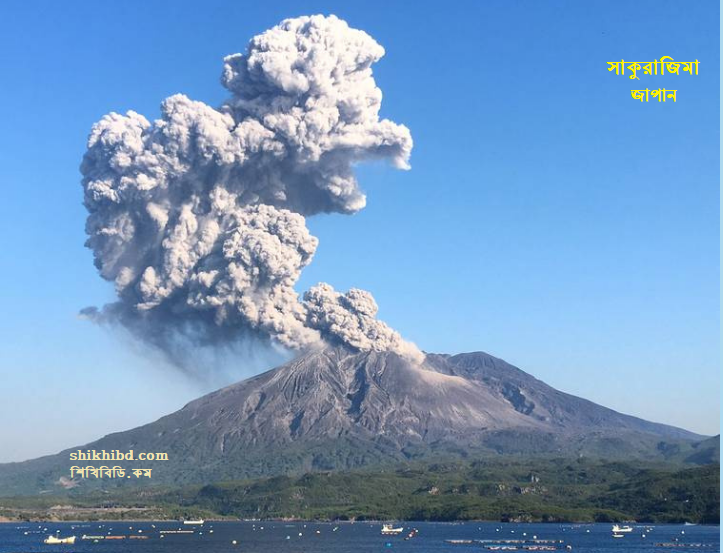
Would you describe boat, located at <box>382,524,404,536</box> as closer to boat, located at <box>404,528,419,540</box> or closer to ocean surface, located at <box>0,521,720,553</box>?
ocean surface, located at <box>0,521,720,553</box>

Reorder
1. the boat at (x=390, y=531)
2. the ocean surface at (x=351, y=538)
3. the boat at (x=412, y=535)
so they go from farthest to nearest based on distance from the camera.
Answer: the boat at (x=390, y=531), the boat at (x=412, y=535), the ocean surface at (x=351, y=538)

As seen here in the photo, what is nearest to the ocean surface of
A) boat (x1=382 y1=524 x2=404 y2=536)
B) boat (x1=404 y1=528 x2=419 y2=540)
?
boat (x1=404 y1=528 x2=419 y2=540)

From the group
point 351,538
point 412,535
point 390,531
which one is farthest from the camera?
point 390,531

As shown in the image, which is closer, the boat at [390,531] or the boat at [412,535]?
the boat at [412,535]

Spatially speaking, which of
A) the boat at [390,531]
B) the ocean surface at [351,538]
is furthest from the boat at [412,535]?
the boat at [390,531]

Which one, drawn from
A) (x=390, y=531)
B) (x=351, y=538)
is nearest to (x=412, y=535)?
(x=351, y=538)

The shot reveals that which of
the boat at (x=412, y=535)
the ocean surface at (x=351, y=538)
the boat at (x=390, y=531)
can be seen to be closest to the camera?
the ocean surface at (x=351, y=538)

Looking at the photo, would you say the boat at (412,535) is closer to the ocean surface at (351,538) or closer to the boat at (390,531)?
the ocean surface at (351,538)

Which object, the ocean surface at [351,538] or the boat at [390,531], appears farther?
the boat at [390,531]

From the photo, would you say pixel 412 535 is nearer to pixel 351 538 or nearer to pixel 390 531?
pixel 351 538
